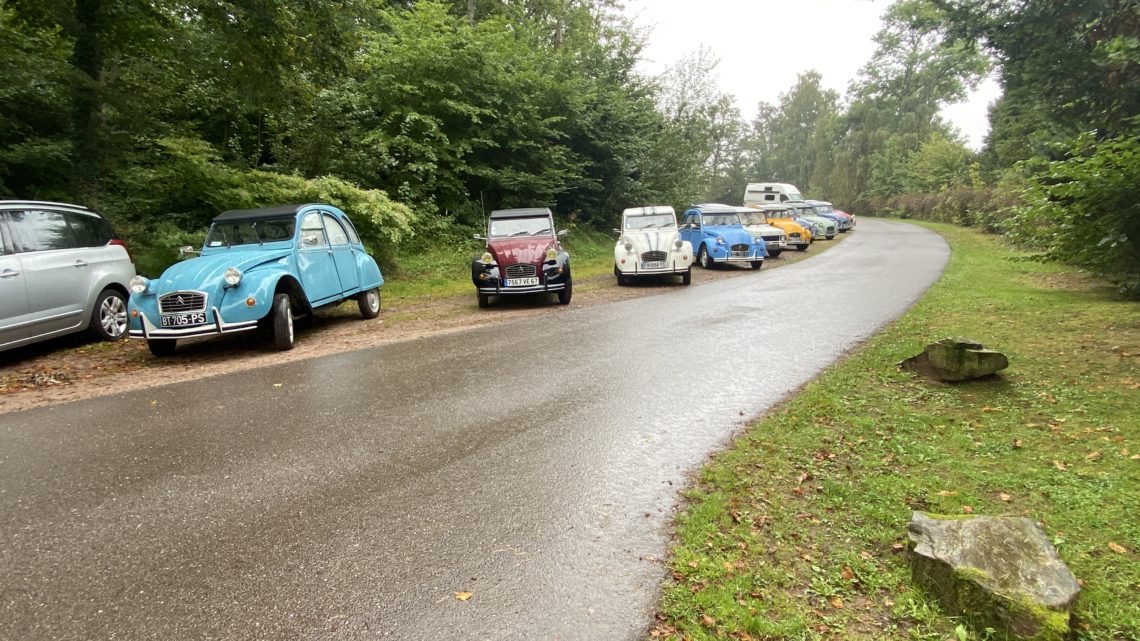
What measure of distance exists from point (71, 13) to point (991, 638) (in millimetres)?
14142

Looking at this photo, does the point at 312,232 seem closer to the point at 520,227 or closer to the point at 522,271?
the point at 522,271

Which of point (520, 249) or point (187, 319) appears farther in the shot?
point (520, 249)

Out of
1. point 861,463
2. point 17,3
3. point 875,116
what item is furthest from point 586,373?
point 875,116

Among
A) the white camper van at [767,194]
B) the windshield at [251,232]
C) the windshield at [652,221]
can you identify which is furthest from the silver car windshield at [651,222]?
the white camper van at [767,194]

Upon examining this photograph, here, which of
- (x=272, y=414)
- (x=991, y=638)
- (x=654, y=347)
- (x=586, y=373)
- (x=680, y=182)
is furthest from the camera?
(x=680, y=182)

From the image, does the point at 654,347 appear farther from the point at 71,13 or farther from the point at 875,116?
the point at 875,116

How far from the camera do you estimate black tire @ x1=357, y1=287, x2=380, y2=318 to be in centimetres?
1010

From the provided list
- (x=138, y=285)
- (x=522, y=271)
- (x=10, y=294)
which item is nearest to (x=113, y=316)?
(x=10, y=294)

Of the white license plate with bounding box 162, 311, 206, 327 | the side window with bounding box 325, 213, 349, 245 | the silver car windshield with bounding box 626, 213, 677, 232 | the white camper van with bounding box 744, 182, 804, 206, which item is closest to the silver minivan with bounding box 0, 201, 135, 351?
the white license plate with bounding box 162, 311, 206, 327

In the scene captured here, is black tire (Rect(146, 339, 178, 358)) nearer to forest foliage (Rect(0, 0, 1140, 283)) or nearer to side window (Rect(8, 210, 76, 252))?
side window (Rect(8, 210, 76, 252))

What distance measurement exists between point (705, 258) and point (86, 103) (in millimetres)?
15244

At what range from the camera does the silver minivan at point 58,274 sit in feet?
22.2

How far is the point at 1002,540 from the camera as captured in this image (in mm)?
2828

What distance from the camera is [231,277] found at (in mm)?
7117
